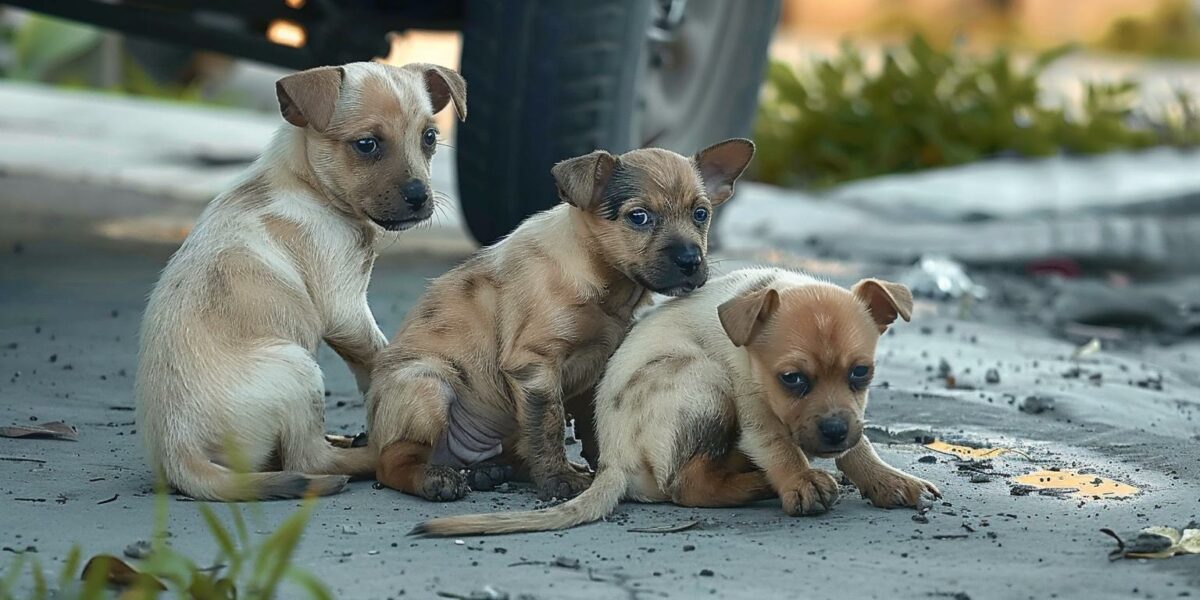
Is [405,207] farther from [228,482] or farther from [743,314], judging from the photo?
[743,314]

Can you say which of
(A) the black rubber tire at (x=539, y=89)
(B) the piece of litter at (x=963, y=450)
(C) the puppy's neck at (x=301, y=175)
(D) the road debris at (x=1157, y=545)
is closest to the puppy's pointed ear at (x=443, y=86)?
(C) the puppy's neck at (x=301, y=175)

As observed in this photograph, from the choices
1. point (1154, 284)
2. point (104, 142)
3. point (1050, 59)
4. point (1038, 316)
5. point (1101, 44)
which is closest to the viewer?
point (1038, 316)

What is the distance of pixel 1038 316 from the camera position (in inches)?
280

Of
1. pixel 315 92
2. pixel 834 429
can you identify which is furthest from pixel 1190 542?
pixel 315 92

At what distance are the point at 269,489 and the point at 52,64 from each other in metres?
10.5

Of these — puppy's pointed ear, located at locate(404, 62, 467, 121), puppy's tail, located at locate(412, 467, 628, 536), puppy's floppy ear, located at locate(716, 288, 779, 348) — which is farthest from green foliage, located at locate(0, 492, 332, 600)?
puppy's pointed ear, located at locate(404, 62, 467, 121)

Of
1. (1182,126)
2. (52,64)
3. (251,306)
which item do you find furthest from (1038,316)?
(52,64)

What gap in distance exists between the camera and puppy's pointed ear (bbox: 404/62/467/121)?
4531mm

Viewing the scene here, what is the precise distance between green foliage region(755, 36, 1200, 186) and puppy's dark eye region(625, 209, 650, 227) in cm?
676

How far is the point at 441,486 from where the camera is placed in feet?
13.3

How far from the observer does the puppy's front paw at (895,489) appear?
4062 mm

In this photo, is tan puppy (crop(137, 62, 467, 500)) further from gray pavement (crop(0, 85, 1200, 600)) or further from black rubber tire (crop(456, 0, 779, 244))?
black rubber tire (crop(456, 0, 779, 244))

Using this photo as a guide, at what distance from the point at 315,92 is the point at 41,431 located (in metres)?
1.27

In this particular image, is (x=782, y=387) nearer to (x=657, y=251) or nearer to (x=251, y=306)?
(x=657, y=251)
